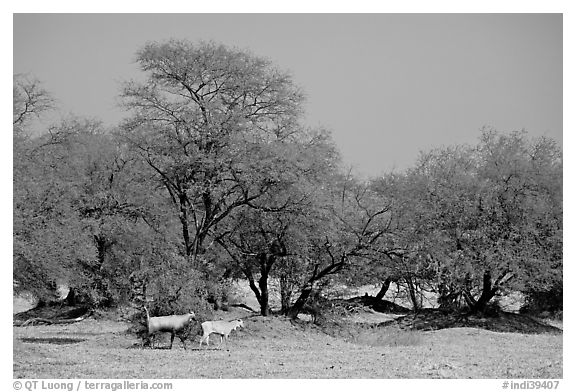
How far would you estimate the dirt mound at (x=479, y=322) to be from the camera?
30.0 meters

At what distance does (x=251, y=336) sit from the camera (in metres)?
25.2

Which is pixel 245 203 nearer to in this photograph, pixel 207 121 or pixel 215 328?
pixel 207 121

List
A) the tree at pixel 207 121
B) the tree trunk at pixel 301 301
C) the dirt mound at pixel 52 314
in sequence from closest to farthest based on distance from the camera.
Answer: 1. the tree at pixel 207 121
2. the tree trunk at pixel 301 301
3. the dirt mound at pixel 52 314

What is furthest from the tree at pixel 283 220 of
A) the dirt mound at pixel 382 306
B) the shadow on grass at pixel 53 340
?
the dirt mound at pixel 382 306

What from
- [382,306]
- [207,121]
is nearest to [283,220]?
[207,121]

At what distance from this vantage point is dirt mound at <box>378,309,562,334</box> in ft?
98.3

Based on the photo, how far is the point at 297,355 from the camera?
19906 millimetres

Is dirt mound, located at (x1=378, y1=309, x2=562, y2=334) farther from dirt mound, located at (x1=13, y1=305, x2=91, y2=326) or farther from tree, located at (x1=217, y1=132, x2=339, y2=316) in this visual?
dirt mound, located at (x1=13, y1=305, x2=91, y2=326)

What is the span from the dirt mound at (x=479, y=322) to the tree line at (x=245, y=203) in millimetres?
885

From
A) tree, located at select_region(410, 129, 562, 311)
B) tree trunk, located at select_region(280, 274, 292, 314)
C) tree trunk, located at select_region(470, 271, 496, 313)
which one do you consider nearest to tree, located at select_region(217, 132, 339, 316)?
tree trunk, located at select_region(280, 274, 292, 314)

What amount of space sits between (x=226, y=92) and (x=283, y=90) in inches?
70.3

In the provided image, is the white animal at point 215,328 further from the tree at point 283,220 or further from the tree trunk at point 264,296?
the tree trunk at point 264,296
